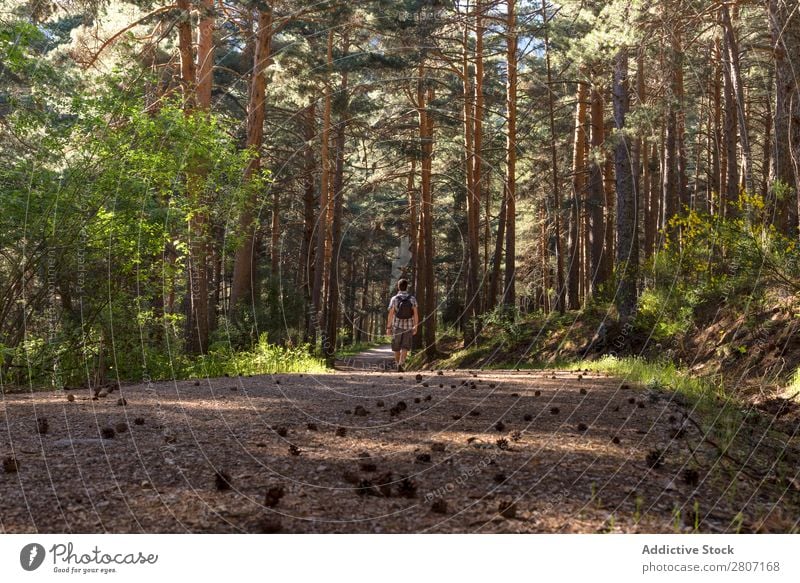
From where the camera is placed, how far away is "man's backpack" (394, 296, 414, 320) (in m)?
14.8

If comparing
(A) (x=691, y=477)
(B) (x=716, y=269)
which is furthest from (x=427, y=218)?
(A) (x=691, y=477)

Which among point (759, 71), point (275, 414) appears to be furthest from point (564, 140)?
point (275, 414)

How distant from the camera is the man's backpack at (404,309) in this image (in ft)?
48.7

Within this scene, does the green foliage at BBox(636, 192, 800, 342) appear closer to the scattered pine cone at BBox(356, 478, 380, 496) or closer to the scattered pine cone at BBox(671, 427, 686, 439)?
the scattered pine cone at BBox(671, 427, 686, 439)

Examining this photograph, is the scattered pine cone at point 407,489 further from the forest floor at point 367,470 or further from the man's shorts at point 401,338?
the man's shorts at point 401,338

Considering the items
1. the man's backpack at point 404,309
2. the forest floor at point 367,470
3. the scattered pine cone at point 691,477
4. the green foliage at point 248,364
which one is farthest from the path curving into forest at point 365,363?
the scattered pine cone at point 691,477

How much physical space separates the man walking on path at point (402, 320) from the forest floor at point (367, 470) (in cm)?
743

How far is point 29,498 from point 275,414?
3.14m

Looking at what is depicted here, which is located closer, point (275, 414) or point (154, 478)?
point (154, 478)

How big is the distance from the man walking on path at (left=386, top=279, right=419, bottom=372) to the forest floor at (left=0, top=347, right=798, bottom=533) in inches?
293

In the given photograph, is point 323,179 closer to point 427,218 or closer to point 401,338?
point 427,218

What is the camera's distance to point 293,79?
765 inches
